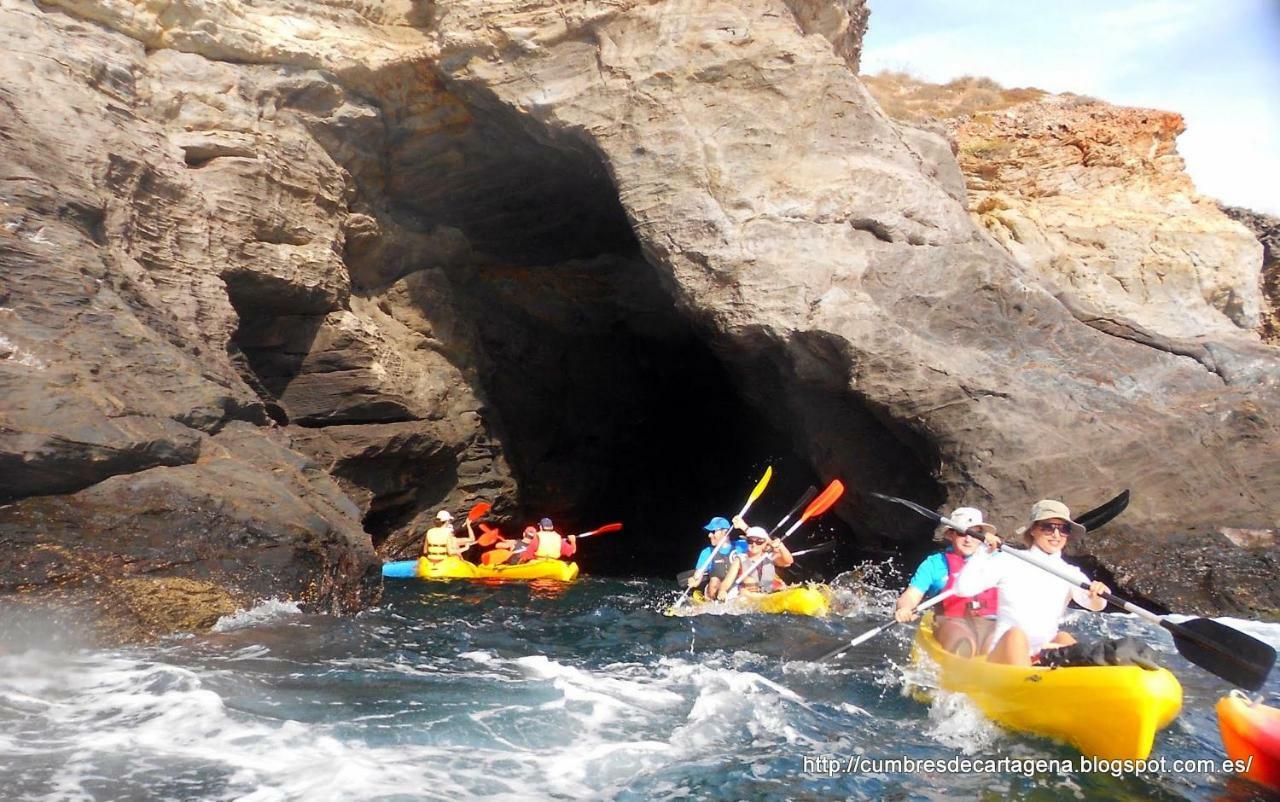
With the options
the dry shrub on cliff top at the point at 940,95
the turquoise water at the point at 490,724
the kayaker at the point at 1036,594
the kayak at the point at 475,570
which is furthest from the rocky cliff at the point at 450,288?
the dry shrub on cliff top at the point at 940,95

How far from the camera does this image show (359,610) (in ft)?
26.2

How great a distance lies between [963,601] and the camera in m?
6.07

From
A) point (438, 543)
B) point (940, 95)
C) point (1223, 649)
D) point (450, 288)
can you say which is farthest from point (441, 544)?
point (940, 95)

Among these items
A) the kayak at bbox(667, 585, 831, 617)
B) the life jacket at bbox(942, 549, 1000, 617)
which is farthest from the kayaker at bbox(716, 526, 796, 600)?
the life jacket at bbox(942, 549, 1000, 617)

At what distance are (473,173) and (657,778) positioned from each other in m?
10.7

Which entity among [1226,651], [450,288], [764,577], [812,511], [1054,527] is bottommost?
[764,577]

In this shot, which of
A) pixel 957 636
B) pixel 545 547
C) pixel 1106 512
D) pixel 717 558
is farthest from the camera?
pixel 545 547

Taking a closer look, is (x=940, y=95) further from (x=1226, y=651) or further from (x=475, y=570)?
(x=1226, y=651)

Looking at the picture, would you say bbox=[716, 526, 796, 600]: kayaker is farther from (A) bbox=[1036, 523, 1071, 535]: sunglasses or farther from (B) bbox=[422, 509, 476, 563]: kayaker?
(A) bbox=[1036, 523, 1071, 535]: sunglasses

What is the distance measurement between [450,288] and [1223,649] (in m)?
11.7

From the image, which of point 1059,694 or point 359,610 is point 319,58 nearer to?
point 359,610

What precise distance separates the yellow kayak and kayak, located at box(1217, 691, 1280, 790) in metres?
8.99

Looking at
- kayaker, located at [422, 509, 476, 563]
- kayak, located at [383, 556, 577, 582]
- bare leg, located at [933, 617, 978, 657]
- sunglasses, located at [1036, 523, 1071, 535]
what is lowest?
kayak, located at [383, 556, 577, 582]

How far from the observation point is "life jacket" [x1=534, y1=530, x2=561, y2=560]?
13023 millimetres
